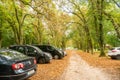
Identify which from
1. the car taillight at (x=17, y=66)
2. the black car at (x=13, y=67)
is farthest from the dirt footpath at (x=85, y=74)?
the car taillight at (x=17, y=66)

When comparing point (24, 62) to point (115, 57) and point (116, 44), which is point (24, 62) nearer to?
point (115, 57)

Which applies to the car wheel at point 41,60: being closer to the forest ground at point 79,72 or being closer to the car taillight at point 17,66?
the forest ground at point 79,72

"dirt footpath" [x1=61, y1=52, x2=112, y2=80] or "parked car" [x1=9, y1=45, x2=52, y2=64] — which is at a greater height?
"parked car" [x1=9, y1=45, x2=52, y2=64]

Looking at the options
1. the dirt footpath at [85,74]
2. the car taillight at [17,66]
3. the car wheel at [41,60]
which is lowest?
the dirt footpath at [85,74]

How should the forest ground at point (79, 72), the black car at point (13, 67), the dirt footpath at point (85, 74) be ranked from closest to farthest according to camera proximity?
the black car at point (13, 67)
the dirt footpath at point (85, 74)
the forest ground at point (79, 72)

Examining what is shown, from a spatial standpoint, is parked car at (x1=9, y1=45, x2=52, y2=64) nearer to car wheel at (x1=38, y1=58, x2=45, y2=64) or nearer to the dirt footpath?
car wheel at (x1=38, y1=58, x2=45, y2=64)

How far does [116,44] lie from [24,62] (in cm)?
7962

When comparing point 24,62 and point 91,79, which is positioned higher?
point 24,62

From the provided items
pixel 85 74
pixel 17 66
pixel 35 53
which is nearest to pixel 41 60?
pixel 35 53

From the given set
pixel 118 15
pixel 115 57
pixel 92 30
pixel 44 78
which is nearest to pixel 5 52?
pixel 44 78

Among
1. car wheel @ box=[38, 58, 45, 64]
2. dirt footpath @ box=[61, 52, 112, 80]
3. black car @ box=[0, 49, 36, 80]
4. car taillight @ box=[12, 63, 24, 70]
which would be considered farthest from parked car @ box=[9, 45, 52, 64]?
car taillight @ box=[12, 63, 24, 70]

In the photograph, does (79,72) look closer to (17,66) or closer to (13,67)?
(17,66)

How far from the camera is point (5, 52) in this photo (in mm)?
10086

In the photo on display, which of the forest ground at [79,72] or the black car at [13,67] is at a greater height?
the black car at [13,67]
